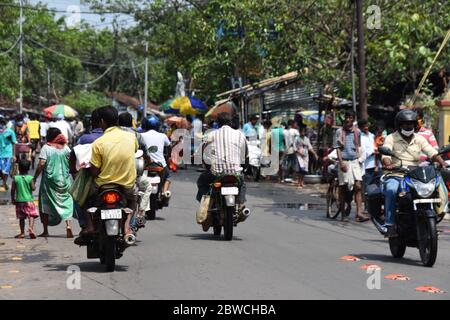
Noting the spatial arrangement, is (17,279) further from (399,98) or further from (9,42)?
(9,42)

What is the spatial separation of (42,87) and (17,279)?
68204 mm

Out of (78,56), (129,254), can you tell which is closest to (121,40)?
(78,56)

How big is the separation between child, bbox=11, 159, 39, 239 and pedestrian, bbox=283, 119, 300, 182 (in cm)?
1275

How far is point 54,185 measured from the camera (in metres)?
14.7

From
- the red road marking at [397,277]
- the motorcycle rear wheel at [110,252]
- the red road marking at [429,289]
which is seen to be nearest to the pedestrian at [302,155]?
the red road marking at [397,277]

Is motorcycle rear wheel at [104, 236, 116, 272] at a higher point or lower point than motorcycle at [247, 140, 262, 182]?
lower

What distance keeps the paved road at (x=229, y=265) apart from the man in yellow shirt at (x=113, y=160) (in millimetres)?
896

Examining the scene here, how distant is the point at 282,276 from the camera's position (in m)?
10.1

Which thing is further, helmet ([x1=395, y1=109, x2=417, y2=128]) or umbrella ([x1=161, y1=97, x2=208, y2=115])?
umbrella ([x1=161, y1=97, x2=208, y2=115])

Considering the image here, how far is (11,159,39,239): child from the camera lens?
580 inches

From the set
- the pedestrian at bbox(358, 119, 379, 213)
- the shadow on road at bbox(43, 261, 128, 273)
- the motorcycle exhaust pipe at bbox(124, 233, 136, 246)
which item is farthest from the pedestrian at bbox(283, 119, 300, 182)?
the motorcycle exhaust pipe at bbox(124, 233, 136, 246)

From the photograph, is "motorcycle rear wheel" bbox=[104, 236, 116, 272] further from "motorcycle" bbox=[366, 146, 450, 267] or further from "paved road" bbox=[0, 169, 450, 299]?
"motorcycle" bbox=[366, 146, 450, 267]

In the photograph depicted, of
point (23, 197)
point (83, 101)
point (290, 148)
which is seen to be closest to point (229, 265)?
point (23, 197)

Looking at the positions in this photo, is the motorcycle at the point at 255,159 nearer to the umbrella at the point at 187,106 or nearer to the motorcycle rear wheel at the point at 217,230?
the motorcycle rear wheel at the point at 217,230
